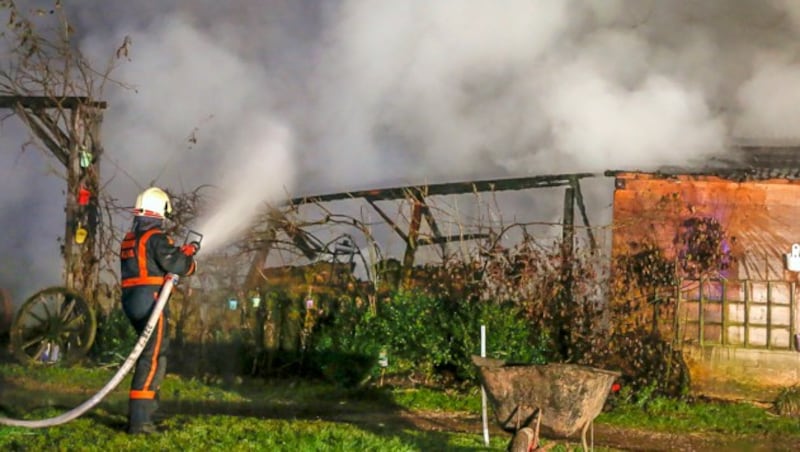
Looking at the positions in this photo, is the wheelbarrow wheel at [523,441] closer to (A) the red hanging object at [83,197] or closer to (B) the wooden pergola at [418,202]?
(B) the wooden pergola at [418,202]

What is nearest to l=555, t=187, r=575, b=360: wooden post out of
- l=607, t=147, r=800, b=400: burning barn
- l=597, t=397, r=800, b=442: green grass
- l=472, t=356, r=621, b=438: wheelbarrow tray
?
l=607, t=147, r=800, b=400: burning barn

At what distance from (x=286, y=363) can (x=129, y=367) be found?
5.32 m

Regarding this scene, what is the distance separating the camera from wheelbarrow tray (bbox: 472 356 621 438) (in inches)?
284

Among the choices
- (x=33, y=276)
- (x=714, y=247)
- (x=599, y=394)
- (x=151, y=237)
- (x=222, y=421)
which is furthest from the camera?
(x=33, y=276)

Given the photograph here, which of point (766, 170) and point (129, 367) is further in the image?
point (766, 170)

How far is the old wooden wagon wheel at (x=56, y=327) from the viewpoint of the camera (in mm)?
13547

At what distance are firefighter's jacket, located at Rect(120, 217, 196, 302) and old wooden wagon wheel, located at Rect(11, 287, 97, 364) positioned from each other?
6011mm

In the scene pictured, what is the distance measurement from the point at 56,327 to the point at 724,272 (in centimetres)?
860

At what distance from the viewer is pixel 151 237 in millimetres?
7984

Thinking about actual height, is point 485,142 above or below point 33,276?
above

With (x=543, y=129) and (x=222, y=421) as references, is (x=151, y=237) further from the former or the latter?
(x=543, y=129)

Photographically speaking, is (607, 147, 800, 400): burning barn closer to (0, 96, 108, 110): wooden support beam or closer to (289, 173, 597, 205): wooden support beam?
(289, 173, 597, 205): wooden support beam

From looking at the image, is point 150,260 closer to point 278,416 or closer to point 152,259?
point 152,259

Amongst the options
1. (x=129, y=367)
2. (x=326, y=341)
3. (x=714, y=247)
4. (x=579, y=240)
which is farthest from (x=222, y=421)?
(x=714, y=247)
